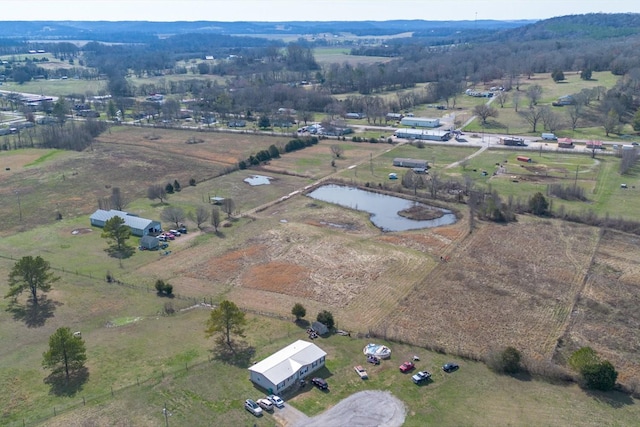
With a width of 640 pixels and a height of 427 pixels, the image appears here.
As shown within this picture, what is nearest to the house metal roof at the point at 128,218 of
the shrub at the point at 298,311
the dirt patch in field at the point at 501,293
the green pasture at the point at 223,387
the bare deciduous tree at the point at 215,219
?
the bare deciduous tree at the point at 215,219

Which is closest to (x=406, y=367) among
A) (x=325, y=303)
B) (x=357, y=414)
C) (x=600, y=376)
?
(x=357, y=414)

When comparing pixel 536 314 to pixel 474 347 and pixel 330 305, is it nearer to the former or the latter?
pixel 474 347

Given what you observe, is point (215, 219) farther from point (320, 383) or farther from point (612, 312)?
point (612, 312)

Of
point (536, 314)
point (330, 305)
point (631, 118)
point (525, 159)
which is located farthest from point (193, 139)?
point (631, 118)

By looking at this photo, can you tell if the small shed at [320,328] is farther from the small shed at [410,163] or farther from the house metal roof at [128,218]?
the small shed at [410,163]

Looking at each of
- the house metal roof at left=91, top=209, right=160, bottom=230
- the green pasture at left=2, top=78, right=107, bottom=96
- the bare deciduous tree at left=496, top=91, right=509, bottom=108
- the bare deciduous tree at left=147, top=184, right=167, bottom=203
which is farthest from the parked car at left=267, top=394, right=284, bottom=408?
the green pasture at left=2, top=78, right=107, bottom=96

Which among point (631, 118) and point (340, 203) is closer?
point (340, 203)
